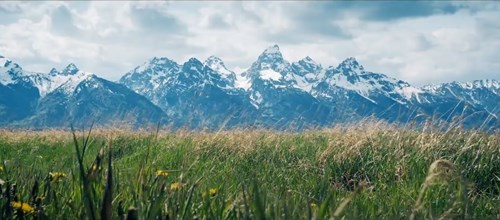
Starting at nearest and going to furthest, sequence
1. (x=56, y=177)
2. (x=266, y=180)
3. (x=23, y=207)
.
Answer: (x=23, y=207) < (x=56, y=177) < (x=266, y=180)

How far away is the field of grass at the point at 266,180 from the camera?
124 inches

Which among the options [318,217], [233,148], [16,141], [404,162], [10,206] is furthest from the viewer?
[16,141]

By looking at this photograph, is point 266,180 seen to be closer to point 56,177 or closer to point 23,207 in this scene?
point 56,177

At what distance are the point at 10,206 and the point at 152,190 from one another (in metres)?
0.96

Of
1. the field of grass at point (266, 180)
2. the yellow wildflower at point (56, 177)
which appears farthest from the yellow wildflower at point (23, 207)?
the yellow wildflower at point (56, 177)

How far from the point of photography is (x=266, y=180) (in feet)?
21.0

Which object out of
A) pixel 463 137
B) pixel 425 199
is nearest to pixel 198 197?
pixel 425 199

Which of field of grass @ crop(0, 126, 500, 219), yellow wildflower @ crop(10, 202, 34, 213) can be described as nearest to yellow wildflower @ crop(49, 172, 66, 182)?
field of grass @ crop(0, 126, 500, 219)

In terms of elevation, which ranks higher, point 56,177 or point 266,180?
point 56,177

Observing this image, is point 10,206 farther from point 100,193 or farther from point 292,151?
point 292,151

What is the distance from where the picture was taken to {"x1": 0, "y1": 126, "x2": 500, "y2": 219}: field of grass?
3143 millimetres

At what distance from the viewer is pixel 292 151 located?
9.77m

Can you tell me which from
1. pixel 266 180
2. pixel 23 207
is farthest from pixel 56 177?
pixel 266 180

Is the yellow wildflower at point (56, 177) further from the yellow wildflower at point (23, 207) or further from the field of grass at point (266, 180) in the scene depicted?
the yellow wildflower at point (23, 207)
